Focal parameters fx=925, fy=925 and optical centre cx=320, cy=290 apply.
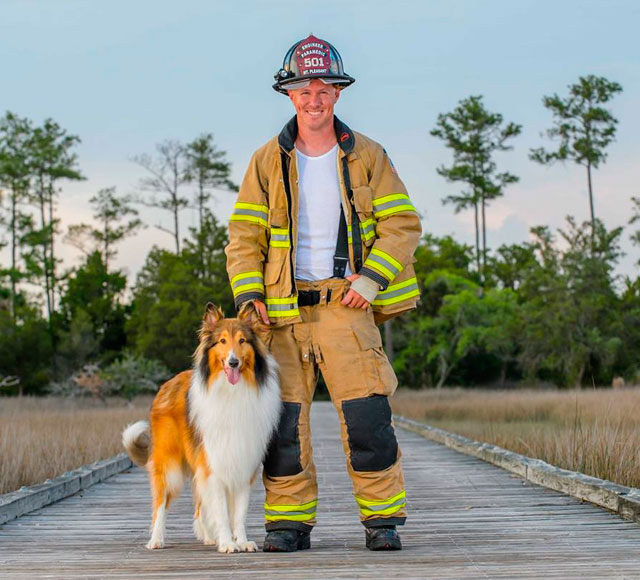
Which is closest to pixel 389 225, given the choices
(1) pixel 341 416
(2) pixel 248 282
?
(2) pixel 248 282

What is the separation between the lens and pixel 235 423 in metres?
4.88

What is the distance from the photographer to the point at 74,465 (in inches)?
369

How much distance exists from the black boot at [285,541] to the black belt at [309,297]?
4.06 ft

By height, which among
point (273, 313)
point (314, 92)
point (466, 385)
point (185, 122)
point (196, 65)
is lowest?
point (466, 385)

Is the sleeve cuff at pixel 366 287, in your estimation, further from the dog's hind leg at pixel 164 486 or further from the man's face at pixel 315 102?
the dog's hind leg at pixel 164 486

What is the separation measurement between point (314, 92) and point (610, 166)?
42.4 metres

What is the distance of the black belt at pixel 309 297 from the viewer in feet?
16.9

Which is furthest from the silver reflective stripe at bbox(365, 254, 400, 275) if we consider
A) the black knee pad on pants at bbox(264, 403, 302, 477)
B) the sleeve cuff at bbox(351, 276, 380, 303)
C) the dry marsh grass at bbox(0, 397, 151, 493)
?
the dry marsh grass at bbox(0, 397, 151, 493)

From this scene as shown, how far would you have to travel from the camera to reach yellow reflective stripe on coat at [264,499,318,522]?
4996mm

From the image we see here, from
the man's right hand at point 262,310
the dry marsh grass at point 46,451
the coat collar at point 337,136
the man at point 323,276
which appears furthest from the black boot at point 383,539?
the dry marsh grass at point 46,451

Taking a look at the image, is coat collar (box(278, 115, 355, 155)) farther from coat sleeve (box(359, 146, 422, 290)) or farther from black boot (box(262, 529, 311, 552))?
black boot (box(262, 529, 311, 552))

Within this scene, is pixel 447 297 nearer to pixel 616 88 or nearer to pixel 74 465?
pixel 616 88

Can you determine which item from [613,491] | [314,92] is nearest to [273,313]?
[314,92]

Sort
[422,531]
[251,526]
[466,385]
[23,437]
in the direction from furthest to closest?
[466,385], [23,437], [251,526], [422,531]
